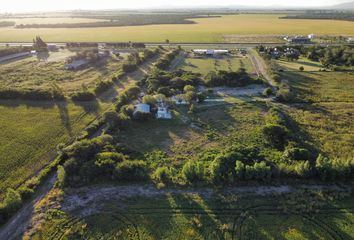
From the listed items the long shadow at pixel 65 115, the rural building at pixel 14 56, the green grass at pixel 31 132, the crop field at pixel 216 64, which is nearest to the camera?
the green grass at pixel 31 132

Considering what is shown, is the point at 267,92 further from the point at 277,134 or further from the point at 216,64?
the point at 216,64

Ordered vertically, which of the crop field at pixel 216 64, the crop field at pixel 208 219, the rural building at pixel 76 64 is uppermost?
the rural building at pixel 76 64

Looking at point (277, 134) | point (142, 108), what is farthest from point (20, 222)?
point (277, 134)

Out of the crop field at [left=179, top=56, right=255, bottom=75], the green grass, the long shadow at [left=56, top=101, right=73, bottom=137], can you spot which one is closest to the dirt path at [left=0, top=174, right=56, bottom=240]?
the green grass

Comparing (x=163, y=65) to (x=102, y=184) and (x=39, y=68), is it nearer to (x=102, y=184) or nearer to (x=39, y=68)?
(x=39, y=68)

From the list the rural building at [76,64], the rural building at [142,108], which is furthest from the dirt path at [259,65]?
the rural building at [76,64]

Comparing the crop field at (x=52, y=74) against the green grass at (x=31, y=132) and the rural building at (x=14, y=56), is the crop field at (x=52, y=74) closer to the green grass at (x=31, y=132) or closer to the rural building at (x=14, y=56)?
the rural building at (x=14, y=56)

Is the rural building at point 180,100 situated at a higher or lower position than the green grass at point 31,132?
higher
